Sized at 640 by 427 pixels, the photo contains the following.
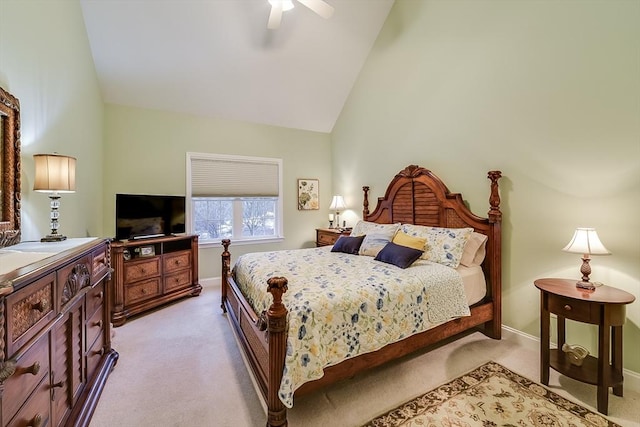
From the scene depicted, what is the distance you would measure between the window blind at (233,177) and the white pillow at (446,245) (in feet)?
9.46

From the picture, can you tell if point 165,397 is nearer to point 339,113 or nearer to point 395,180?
point 395,180

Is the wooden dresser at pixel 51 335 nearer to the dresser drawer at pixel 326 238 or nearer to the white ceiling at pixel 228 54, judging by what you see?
the white ceiling at pixel 228 54

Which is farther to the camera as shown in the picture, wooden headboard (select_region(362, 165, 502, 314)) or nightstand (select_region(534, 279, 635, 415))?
wooden headboard (select_region(362, 165, 502, 314))

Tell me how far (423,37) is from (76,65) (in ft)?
12.9

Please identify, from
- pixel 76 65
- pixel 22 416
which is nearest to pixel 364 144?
pixel 76 65

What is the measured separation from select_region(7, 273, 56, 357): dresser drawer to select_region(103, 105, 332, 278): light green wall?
3.11 metres

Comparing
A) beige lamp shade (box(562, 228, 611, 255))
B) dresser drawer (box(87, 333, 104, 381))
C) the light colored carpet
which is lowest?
the light colored carpet

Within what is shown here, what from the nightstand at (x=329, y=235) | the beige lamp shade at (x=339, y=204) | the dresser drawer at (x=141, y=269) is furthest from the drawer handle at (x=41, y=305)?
the beige lamp shade at (x=339, y=204)

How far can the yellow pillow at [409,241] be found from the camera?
291cm

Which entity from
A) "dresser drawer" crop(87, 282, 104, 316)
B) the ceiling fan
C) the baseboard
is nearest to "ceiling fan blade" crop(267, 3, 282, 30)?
the ceiling fan

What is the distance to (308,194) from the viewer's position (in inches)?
207

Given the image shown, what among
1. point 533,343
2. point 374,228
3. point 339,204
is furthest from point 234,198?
point 533,343

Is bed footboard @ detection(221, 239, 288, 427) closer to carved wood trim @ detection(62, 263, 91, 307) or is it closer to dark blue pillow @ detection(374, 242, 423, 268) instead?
carved wood trim @ detection(62, 263, 91, 307)

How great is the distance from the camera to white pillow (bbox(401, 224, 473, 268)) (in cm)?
269
